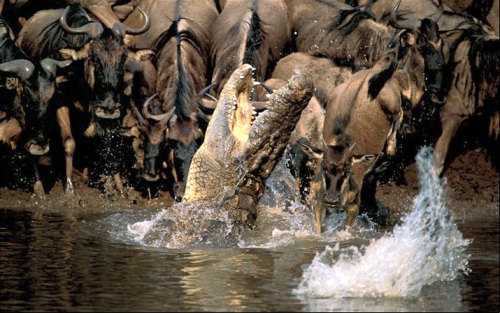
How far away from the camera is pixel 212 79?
18.4 m

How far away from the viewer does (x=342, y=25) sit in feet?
61.5

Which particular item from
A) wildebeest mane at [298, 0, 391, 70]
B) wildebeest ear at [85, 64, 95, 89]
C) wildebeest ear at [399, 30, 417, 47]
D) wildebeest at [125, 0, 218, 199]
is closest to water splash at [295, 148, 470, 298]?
wildebeest at [125, 0, 218, 199]

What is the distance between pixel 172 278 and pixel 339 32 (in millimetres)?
7335

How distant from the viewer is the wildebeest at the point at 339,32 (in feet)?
59.9

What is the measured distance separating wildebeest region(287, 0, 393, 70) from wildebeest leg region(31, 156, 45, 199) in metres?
3.20

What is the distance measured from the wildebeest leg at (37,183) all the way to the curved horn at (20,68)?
2.81 ft

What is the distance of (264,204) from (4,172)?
3.83 metres

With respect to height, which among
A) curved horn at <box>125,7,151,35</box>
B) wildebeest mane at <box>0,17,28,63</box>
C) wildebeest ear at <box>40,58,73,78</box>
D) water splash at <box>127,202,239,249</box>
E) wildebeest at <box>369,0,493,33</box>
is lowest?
water splash at <box>127,202,239,249</box>

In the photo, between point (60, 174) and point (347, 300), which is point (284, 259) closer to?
point (347, 300)

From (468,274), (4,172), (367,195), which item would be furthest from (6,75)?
(468,274)

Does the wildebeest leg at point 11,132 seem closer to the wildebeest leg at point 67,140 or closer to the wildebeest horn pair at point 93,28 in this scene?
the wildebeest leg at point 67,140

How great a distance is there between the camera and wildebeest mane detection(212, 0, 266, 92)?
18000mm

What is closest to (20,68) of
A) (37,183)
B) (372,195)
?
(37,183)

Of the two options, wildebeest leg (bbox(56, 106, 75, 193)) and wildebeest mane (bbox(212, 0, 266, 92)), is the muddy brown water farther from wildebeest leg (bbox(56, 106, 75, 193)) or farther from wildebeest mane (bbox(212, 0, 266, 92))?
wildebeest mane (bbox(212, 0, 266, 92))
